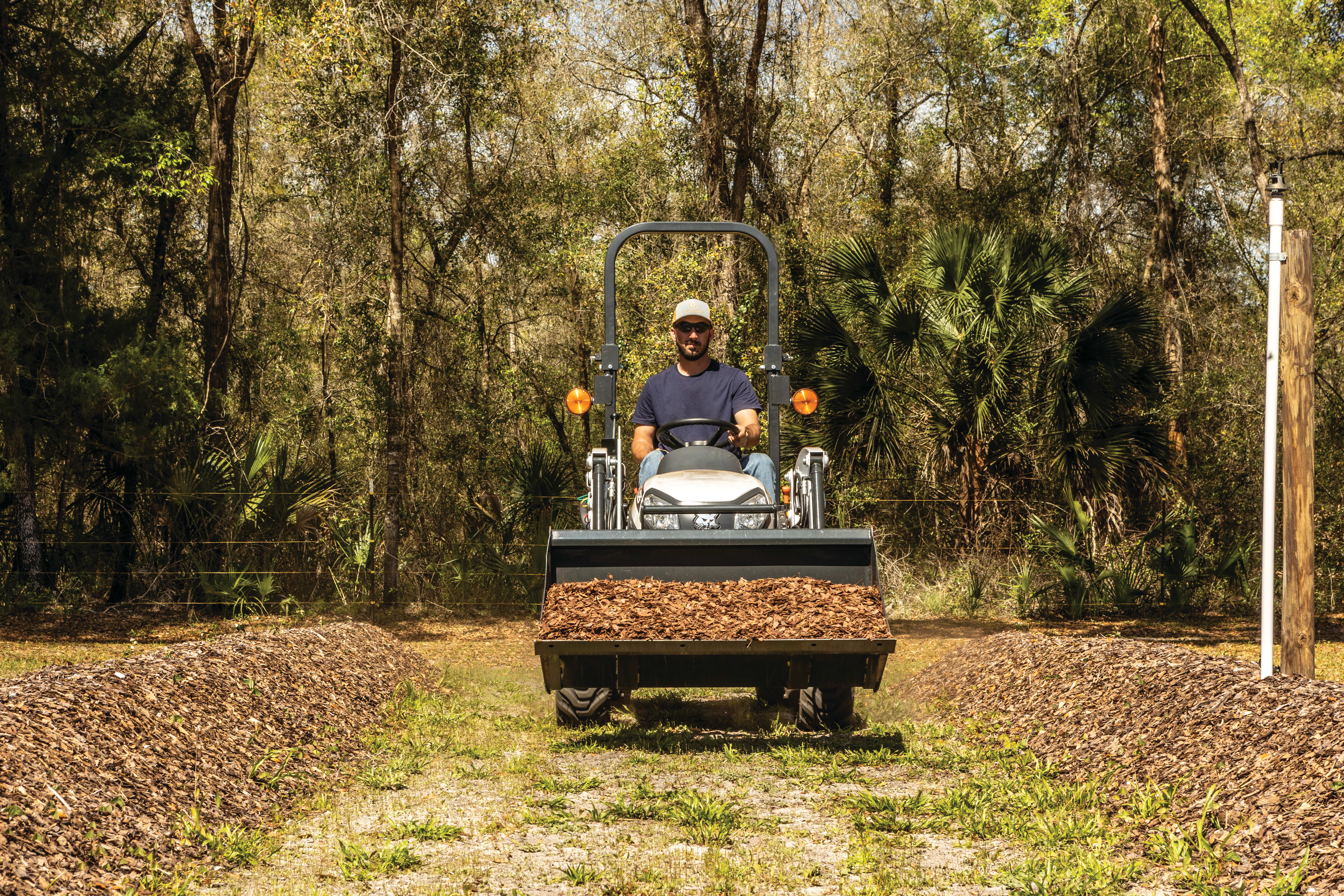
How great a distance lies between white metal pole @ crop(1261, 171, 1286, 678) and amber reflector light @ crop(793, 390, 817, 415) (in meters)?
2.30

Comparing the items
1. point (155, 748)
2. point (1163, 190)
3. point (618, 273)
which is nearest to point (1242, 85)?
point (1163, 190)

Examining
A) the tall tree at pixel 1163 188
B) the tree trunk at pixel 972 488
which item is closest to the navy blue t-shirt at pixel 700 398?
the tree trunk at pixel 972 488

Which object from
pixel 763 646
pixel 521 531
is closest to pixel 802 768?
pixel 763 646

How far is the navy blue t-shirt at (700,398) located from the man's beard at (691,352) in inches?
3.9

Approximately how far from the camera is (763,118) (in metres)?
20.3

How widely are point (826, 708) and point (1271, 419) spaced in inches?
113

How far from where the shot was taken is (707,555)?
623cm

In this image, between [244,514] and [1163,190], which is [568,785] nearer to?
[244,514]

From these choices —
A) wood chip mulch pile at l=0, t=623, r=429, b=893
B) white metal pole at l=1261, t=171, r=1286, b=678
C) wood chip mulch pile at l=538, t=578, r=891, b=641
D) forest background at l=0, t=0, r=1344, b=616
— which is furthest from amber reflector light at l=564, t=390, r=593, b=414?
forest background at l=0, t=0, r=1344, b=616

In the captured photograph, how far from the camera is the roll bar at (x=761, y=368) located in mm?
7223

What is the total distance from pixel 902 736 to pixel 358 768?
3.03 m

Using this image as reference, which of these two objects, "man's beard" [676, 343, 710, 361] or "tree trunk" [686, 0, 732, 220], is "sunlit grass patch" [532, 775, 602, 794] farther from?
"tree trunk" [686, 0, 732, 220]

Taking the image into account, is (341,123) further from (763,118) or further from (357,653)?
(357,653)

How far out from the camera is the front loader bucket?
6.19 m
